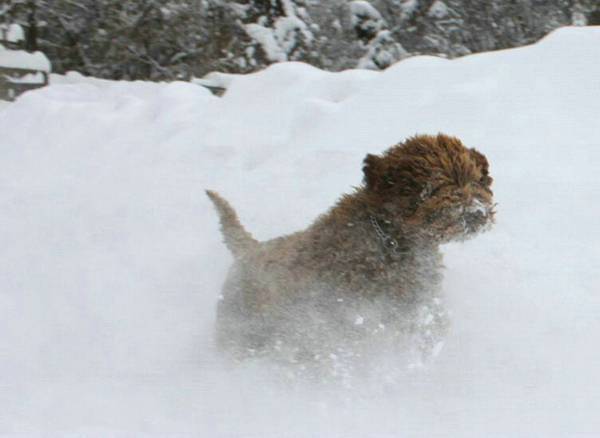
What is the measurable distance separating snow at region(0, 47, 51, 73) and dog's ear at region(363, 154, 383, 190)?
948cm

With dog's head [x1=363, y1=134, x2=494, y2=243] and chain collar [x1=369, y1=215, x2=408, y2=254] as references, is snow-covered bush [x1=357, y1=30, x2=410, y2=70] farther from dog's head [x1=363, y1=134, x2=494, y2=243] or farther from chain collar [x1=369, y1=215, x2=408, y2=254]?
chain collar [x1=369, y1=215, x2=408, y2=254]

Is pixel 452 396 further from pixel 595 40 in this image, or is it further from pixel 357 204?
pixel 595 40

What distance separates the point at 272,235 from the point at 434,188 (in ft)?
6.13

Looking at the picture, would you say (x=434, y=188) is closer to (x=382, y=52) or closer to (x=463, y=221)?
(x=463, y=221)

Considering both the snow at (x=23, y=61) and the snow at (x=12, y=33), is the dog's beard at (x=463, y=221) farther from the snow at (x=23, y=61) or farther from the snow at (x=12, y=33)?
the snow at (x=12, y=33)

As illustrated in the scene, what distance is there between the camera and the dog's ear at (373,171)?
11.0 feet

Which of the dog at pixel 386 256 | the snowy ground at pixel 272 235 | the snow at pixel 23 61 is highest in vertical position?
the dog at pixel 386 256

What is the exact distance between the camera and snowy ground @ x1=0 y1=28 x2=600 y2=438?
3.28m

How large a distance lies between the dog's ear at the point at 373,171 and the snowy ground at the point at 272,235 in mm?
863

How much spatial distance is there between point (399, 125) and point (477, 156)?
6.88 feet

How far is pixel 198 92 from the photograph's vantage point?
790cm

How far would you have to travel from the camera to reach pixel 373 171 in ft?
11.0

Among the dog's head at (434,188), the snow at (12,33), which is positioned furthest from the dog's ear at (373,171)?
the snow at (12,33)

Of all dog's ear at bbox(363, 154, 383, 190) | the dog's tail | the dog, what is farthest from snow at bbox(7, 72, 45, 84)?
dog's ear at bbox(363, 154, 383, 190)
